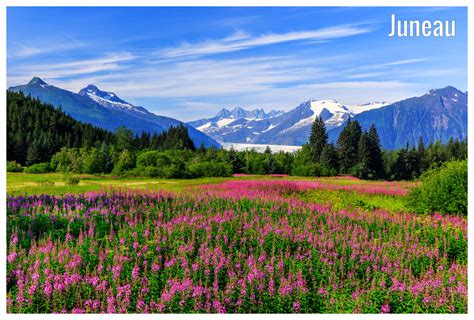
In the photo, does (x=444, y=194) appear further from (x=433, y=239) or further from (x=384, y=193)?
(x=384, y=193)

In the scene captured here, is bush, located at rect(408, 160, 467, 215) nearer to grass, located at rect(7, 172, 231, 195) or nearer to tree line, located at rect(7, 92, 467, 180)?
tree line, located at rect(7, 92, 467, 180)

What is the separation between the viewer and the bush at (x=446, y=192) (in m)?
16.4

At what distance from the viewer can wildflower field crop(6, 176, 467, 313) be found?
21.1 ft

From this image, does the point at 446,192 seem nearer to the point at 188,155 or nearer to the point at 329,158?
the point at 188,155

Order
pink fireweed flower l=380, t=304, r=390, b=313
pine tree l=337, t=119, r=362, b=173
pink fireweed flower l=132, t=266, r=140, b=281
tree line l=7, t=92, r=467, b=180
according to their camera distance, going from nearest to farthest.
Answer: pink fireweed flower l=380, t=304, r=390, b=313 < pink fireweed flower l=132, t=266, r=140, b=281 < tree line l=7, t=92, r=467, b=180 < pine tree l=337, t=119, r=362, b=173

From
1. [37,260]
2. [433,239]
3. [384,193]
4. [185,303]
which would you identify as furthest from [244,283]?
[384,193]

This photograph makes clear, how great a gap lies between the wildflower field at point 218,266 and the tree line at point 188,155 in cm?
1630

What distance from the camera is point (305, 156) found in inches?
2670

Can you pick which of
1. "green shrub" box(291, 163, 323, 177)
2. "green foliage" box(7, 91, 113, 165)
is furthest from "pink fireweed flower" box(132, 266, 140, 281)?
"green foliage" box(7, 91, 113, 165)

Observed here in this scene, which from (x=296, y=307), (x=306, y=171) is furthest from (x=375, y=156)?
(x=296, y=307)

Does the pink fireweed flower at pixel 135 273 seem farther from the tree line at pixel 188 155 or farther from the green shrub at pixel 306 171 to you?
the green shrub at pixel 306 171

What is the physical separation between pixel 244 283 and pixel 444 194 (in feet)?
42.0

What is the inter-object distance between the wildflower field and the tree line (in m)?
16.3

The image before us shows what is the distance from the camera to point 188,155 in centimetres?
5781
